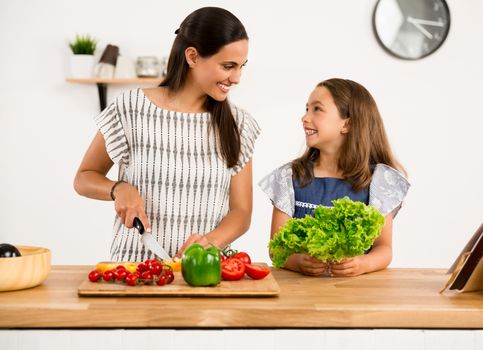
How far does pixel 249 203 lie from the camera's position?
2561mm

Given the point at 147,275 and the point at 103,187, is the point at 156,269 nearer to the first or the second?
the point at 147,275

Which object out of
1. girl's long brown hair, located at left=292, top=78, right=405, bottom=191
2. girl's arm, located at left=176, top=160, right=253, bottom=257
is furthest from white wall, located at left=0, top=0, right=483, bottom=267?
girl's arm, located at left=176, top=160, right=253, bottom=257

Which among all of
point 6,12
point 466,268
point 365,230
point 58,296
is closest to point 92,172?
point 58,296

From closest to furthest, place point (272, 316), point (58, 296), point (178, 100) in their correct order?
point (272, 316), point (58, 296), point (178, 100)

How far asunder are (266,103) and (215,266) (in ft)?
10.1

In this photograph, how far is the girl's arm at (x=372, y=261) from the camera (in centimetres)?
217

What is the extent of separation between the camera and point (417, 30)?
487 cm

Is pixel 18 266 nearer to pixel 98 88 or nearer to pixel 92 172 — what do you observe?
pixel 92 172

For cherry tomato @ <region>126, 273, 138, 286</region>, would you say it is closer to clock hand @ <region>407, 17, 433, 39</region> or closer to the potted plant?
the potted plant

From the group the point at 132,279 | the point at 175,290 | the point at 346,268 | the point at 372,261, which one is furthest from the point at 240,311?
the point at 372,261

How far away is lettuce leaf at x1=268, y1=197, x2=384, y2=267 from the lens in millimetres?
2039

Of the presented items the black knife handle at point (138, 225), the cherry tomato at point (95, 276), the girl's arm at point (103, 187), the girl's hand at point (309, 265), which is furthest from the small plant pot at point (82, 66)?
the cherry tomato at point (95, 276)

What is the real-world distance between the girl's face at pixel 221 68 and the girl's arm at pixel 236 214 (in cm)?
34

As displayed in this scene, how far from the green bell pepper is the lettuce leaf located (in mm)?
274
